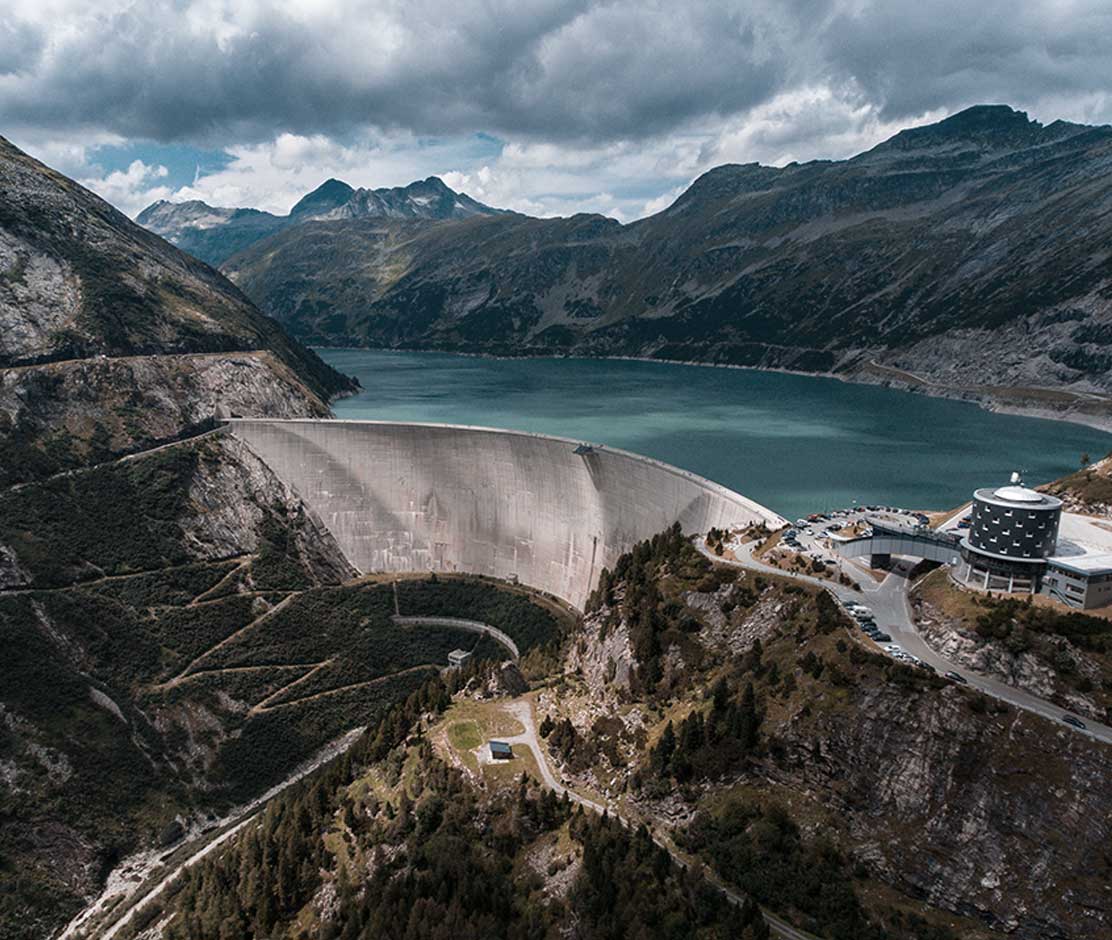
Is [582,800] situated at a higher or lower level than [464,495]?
lower

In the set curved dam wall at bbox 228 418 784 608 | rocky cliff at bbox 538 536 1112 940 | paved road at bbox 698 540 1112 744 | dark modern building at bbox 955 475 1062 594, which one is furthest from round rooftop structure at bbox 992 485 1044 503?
curved dam wall at bbox 228 418 784 608

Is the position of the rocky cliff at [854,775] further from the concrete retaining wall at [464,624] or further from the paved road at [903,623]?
the concrete retaining wall at [464,624]

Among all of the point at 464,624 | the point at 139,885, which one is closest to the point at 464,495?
the point at 464,624

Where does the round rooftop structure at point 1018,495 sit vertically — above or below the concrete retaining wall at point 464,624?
above

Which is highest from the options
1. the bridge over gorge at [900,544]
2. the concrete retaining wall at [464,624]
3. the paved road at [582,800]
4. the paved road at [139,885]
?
the bridge over gorge at [900,544]

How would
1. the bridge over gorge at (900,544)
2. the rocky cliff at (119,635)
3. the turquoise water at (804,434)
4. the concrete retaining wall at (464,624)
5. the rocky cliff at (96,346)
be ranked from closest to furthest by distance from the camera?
the bridge over gorge at (900,544) < the rocky cliff at (119,635) < the concrete retaining wall at (464,624) < the rocky cliff at (96,346) < the turquoise water at (804,434)

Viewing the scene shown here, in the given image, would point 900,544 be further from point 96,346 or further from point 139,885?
point 96,346

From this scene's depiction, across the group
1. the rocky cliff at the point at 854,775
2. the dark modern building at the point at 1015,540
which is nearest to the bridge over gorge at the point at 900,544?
the dark modern building at the point at 1015,540

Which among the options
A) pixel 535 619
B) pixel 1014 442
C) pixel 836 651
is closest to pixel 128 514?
pixel 535 619
